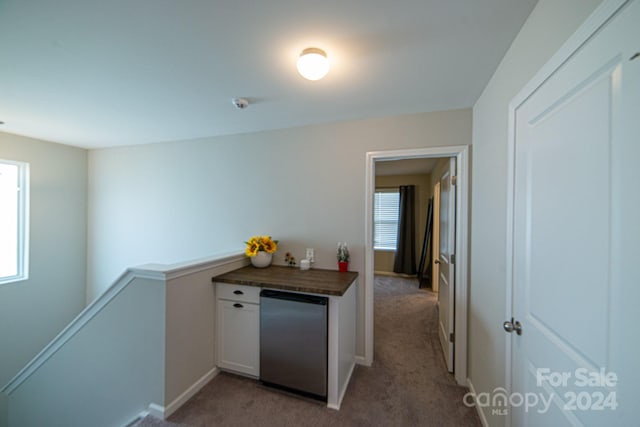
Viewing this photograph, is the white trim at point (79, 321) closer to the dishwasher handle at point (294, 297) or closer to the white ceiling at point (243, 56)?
the dishwasher handle at point (294, 297)

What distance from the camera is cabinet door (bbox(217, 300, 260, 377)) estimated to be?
6.80 ft

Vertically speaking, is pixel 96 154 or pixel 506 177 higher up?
pixel 96 154

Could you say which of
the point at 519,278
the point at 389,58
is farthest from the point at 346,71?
the point at 519,278

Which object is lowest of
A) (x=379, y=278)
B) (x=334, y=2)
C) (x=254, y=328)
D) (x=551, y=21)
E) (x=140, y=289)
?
(x=379, y=278)

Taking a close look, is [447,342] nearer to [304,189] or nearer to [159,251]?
[304,189]

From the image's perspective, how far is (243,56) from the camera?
150 cm

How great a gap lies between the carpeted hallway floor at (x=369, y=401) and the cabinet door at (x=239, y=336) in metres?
0.14

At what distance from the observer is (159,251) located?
3352 millimetres

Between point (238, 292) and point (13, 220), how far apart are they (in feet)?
11.4

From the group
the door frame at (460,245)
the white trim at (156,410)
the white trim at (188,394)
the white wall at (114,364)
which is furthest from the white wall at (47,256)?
the door frame at (460,245)

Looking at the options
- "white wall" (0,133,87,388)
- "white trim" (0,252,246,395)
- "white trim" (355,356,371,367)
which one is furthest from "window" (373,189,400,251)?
"white wall" (0,133,87,388)

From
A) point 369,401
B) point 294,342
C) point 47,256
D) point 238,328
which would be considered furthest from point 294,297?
point 47,256

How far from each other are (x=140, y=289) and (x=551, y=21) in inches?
112

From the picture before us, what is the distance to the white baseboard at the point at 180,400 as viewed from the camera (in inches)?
67.5
